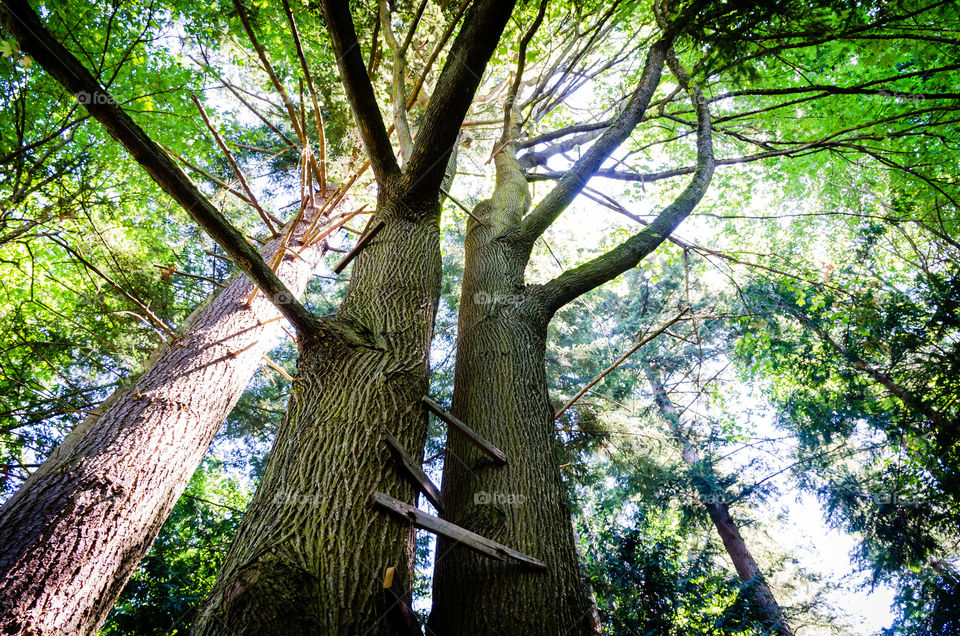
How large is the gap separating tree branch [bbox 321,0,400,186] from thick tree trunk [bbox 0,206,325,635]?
90.5 inches

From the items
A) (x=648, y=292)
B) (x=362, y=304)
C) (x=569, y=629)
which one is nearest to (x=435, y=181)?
(x=362, y=304)

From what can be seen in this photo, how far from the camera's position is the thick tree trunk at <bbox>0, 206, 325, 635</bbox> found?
2.02m

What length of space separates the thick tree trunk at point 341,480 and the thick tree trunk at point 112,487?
1425 mm

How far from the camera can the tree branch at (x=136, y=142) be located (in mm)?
1360

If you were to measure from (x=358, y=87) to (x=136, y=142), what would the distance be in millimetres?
1318

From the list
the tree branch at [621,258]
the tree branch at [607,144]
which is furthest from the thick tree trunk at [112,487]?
the tree branch at [607,144]

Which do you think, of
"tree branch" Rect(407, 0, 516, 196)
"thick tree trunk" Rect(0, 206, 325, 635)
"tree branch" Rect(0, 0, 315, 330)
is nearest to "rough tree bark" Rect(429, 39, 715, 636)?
"tree branch" Rect(407, 0, 516, 196)

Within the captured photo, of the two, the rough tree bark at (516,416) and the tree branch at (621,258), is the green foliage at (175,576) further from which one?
the tree branch at (621,258)

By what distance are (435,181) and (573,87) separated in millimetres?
4274

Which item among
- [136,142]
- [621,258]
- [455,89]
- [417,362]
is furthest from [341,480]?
[621,258]

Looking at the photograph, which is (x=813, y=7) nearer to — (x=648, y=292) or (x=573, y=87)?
(x=573, y=87)

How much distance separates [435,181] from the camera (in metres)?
2.93

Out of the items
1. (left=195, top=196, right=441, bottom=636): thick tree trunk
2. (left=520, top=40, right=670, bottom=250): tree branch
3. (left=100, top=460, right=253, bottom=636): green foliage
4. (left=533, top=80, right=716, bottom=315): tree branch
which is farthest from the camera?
(left=100, top=460, right=253, bottom=636): green foliage

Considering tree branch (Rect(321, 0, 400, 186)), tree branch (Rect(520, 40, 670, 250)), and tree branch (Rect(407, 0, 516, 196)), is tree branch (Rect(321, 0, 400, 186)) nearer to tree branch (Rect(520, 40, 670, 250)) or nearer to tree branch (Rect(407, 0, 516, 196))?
tree branch (Rect(407, 0, 516, 196))
